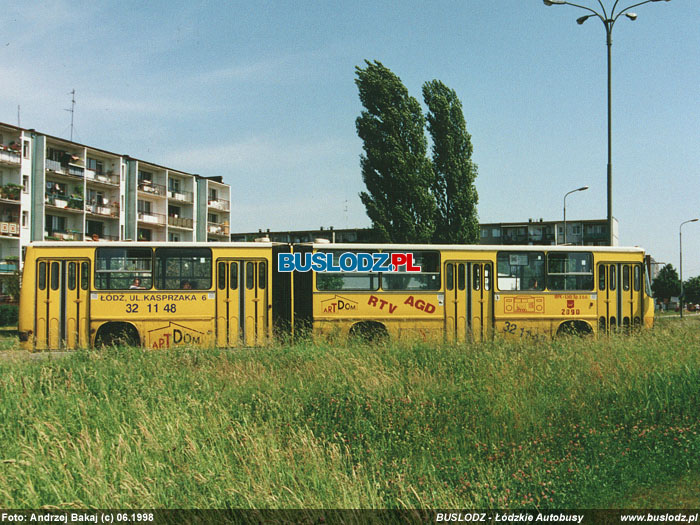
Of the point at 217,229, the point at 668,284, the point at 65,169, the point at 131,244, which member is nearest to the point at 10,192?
the point at 65,169

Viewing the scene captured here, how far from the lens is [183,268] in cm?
1481

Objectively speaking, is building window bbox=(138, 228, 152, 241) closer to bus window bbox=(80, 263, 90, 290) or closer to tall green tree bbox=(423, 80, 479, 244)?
tall green tree bbox=(423, 80, 479, 244)

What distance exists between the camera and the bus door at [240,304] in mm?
14836

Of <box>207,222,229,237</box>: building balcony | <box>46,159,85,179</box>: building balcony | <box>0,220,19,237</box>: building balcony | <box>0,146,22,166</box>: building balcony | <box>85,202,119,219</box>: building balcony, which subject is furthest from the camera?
<box>207,222,229,237</box>: building balcony

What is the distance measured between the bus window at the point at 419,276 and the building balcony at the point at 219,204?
60415mm

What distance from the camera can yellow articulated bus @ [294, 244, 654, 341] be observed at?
589 inches

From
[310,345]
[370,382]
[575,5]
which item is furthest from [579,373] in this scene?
[575,5]

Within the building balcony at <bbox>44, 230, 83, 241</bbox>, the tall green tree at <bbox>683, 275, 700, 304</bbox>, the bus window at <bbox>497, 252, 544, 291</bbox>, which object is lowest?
the tall green tree at <bbox>683, 275, 700, 304</bbox>

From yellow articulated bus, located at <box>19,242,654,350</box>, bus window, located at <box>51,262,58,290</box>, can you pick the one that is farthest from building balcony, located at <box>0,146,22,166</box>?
bus window, located at <box>51,262,58,290</box>

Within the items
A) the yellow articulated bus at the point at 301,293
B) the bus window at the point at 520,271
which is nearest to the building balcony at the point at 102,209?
the yellow articulated bus at the point at 301,293

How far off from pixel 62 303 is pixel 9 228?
38196 millimetres

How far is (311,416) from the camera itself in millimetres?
6672

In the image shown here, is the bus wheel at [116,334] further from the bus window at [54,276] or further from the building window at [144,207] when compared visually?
the building window at [144,207]

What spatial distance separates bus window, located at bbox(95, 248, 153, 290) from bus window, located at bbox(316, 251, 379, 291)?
4377 mm
